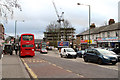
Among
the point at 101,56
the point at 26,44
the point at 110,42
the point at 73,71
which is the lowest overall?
the point at 73,71

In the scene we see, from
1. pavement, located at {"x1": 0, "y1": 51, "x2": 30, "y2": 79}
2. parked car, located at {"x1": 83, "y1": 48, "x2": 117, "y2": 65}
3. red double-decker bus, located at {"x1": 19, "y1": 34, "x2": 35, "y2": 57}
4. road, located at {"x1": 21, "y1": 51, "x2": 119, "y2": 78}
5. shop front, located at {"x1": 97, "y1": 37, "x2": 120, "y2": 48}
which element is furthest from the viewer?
shop front, located at {"x1": 97, "y1": 37, "x2": 120, "y2": 48}

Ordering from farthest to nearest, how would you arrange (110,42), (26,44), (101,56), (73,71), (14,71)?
(110,42), (26,44), (101,56), (73,71), (14,71)

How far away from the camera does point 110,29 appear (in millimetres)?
45594

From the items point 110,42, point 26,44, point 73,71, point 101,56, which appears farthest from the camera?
point 110,42

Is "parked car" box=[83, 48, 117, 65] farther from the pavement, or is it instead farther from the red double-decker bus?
the red double-decker bus

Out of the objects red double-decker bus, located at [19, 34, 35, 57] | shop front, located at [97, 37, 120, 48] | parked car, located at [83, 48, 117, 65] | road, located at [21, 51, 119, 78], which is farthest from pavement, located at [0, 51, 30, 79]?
shop front, located at [97, 37, 120, 48]

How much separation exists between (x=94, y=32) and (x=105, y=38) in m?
8.50

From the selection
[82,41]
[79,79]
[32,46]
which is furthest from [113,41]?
[79,79]

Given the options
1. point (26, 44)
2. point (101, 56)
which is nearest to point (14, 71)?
point (101, 56)

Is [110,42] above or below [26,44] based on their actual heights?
above

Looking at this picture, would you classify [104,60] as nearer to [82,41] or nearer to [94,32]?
[94,32]

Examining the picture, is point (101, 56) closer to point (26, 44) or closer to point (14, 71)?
point (14, 71)

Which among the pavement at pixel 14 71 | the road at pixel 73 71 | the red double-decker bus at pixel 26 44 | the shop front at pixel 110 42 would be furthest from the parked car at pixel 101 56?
the shop front at pixel 110 42

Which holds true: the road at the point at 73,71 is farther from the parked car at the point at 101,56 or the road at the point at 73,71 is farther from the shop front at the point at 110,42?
the shop front at the point at 110,42
